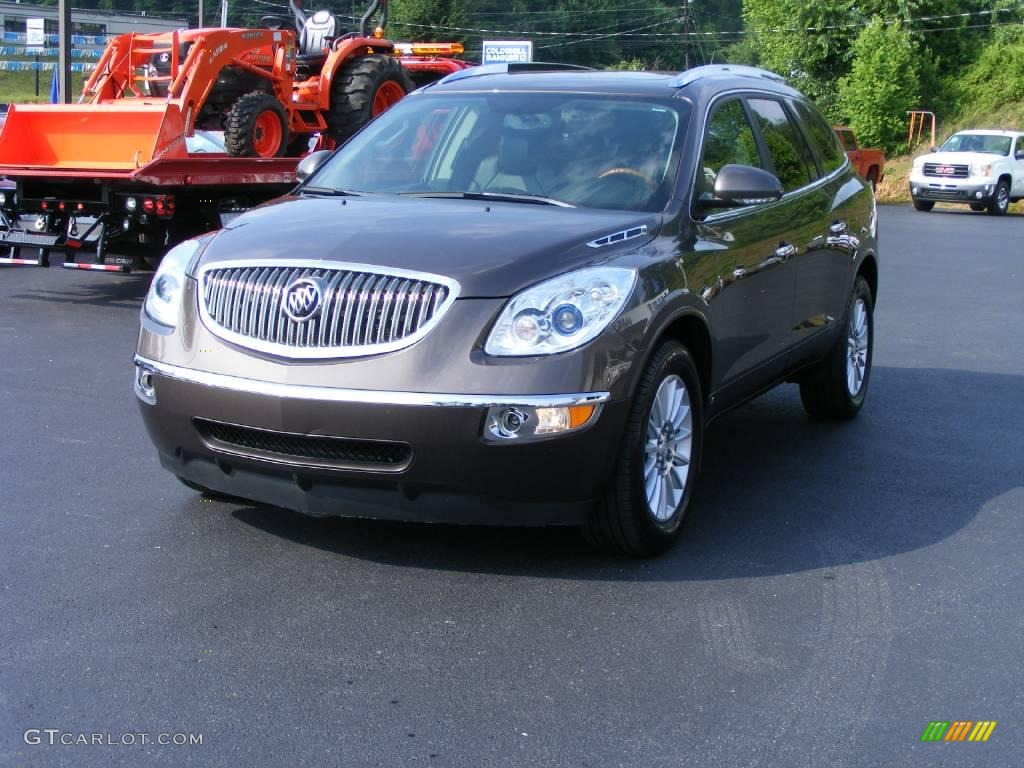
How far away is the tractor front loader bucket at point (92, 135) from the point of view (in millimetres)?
11984

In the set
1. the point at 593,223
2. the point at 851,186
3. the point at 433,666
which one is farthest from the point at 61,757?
the point at 851,186

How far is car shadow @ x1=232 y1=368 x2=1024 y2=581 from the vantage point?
5074 millimetres

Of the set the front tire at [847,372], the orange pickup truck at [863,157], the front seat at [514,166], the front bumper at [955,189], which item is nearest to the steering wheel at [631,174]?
the front seat at [514,166]

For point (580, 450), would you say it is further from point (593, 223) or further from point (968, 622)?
point (968, 622)

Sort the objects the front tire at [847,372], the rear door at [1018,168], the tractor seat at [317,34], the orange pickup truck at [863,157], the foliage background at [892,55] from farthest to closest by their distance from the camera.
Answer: the foliage background at [892,55] → the rear door at [1018,168] → the orange pickup truck at [863,157] → the tractor seat at [317,34] → the front tire at [847,372]

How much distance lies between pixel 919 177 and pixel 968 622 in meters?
30.1

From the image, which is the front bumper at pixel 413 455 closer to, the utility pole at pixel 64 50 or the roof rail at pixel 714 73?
the roof rail at pixel 714 73

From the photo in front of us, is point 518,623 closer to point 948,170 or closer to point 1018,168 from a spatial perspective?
point 948,170

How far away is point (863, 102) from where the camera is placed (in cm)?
4734

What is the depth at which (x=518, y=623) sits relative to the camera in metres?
4.43

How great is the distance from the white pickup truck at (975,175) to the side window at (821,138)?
85.8 feet

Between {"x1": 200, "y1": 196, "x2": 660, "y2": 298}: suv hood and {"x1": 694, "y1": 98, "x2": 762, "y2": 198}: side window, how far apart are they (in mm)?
487

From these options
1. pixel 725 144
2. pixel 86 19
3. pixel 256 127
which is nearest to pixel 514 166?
pixel 725 144

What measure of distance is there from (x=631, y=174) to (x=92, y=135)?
25.8 ft
